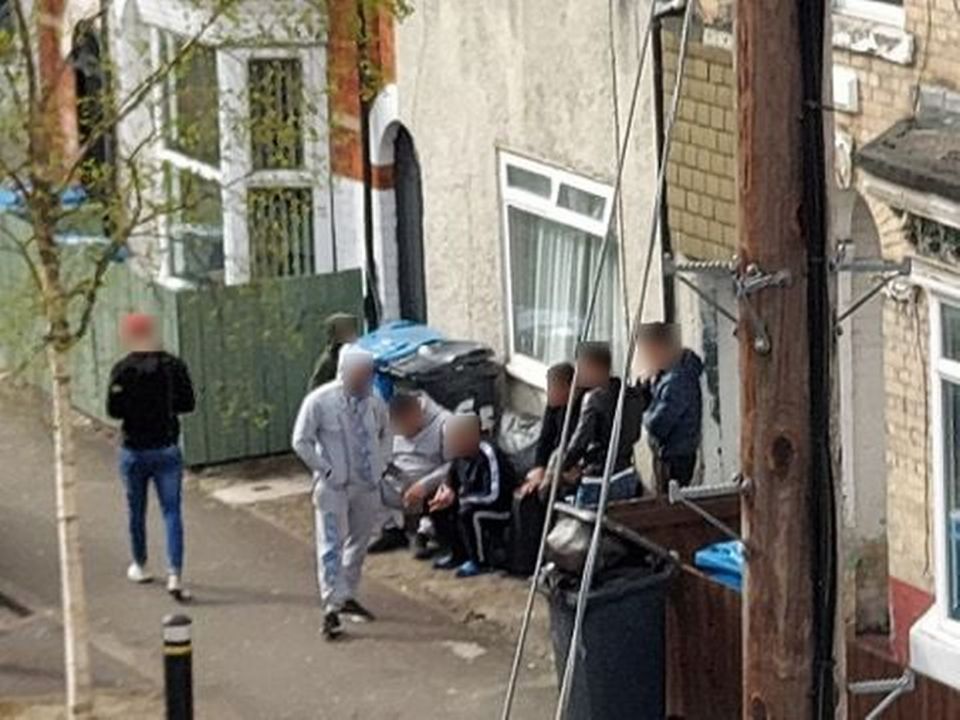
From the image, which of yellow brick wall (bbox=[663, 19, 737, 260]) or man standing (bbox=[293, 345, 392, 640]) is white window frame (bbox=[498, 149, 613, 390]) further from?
man standing (bbox=[293, 345, 392, 640])

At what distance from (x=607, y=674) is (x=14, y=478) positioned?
7.23 meters

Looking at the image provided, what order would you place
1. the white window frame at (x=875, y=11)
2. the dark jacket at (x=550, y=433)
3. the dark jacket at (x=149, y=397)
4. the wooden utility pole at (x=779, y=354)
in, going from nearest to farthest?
1. the wooden utility pole at (x=779, y=354)
2. the white window frame at (x=875, y=11)
3. the dark jacket at (x=149, y=397)
4. the dark jacket at (x=550, y=433)

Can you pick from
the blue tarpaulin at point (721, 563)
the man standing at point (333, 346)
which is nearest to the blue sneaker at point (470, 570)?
the man standing at point (333, 346)

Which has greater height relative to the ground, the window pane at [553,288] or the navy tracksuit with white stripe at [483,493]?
the window pane at [553,288]

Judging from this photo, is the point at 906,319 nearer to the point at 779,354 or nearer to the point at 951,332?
the point at 951,332

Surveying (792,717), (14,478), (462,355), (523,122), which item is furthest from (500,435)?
(792,717)

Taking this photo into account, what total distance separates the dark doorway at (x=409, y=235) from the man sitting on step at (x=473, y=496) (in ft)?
10.4

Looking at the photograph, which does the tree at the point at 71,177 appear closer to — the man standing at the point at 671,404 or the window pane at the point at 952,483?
the man standing at the point at 671,404

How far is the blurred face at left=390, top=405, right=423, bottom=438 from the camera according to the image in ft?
55.1

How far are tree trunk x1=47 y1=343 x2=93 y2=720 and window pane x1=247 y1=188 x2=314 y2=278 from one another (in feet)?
12.2

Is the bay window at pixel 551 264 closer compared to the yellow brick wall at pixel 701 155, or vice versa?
the yellow brick wall at pixel 701 155

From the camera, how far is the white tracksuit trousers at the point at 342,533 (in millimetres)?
15406

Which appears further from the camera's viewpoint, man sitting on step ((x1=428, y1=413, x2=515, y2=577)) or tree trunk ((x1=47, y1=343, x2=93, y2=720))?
man sitting on step ((x1=428, y1=413, x2=515, y2=577))

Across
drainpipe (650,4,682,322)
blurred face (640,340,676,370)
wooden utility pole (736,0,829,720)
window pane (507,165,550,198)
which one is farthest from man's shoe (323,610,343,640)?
wooden utility pole (736,0,829,720)
